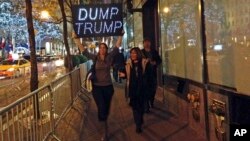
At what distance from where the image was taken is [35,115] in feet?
23.8

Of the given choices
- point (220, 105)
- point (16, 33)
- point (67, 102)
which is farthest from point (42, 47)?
point (220, 105)

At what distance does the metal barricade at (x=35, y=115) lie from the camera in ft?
18.2

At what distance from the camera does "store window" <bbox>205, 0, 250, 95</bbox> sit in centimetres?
589

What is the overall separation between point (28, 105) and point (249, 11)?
3328 mm

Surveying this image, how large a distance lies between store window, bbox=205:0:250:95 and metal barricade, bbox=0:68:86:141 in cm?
287

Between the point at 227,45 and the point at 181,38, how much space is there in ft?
11.4

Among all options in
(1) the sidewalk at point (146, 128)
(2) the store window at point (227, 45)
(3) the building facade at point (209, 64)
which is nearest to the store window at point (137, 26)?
(3) the building facade at point (209, 64)

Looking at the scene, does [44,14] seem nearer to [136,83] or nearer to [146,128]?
[146,128]

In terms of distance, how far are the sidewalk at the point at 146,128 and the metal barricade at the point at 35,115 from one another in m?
0.76

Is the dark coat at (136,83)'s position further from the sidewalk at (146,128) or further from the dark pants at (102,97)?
the sidewalk at (146,128)

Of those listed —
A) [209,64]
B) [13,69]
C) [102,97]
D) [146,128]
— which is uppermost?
[209,64]

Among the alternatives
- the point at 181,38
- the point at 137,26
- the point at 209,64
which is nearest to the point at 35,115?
the point at 209,64

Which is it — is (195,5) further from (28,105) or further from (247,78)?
(28,105)

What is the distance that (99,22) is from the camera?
10.5 meters
